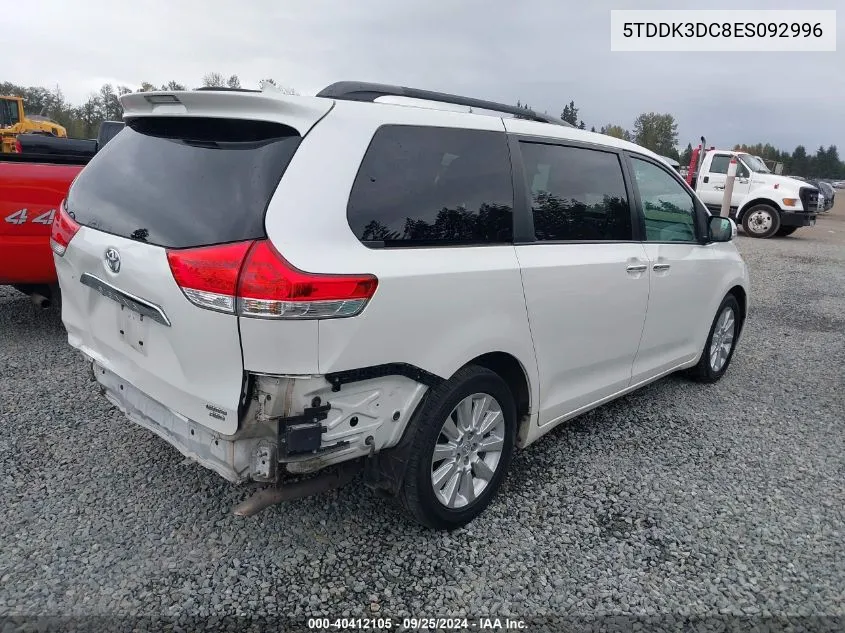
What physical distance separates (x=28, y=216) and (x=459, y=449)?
3.93 metres

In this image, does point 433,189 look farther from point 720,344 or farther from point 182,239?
point 720,344

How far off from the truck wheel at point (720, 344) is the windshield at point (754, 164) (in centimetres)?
1220

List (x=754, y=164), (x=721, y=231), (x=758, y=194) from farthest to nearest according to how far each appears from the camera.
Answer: (x=754, y=164), (x=758, y=194), (x=721, y=231)

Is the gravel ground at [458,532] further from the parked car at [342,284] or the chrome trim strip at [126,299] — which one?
the chrome trim strip at [126,299]

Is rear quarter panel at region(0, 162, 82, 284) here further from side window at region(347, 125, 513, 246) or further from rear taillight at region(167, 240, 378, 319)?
side window at region(347, 125, 513, 246)

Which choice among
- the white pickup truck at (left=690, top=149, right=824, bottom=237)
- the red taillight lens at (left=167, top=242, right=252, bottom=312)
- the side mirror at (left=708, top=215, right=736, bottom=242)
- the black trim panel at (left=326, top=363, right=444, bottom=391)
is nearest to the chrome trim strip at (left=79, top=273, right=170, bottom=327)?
the red taillight lens at (left=167, top=242, right=252, bottom=312)

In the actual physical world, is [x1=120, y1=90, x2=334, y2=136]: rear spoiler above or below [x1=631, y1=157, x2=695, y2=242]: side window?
above

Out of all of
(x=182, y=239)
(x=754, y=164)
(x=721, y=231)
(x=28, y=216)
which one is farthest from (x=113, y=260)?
(x=754, y=164)

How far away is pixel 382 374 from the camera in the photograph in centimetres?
231

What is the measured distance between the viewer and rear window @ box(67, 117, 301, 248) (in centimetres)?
217

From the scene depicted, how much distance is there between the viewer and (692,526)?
299cm

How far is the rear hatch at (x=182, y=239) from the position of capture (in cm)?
214

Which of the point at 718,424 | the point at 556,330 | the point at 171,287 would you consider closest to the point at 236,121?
the point at 171,287

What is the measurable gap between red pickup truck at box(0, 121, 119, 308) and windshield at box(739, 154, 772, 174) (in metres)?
15.3
